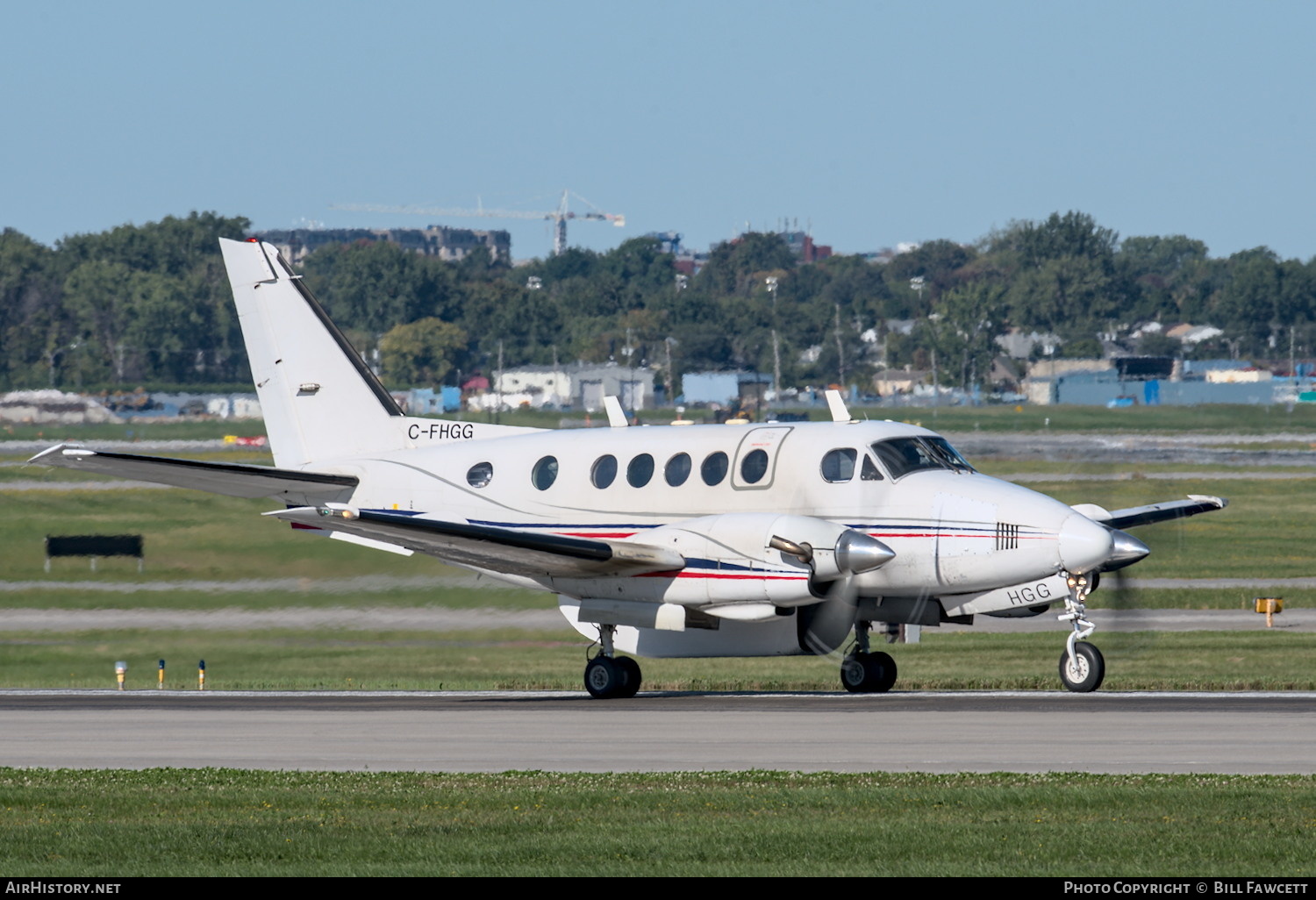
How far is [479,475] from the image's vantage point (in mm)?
26344

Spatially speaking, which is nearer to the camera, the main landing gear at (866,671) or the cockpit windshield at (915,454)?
the cockpit windshield at (915,454)

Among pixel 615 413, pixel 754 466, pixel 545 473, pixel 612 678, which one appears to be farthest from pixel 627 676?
pixel 615 413

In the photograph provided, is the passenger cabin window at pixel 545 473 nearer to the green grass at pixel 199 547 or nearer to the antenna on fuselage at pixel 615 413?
the antenna on fuselage at pixel 615 413

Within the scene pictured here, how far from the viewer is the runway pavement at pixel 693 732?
17156 millimetres

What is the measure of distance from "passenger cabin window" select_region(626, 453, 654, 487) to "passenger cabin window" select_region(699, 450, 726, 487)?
817 millimetres

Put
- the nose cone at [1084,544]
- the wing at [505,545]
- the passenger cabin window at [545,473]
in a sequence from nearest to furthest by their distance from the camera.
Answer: the nose cone at [1084,544] → the wing at [505,545] → the passenger cabin window at [545,473]

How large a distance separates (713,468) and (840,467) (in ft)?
6.02

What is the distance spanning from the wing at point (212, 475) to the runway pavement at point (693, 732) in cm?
318

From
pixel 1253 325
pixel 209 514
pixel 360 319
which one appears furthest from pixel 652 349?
pixel 209 514

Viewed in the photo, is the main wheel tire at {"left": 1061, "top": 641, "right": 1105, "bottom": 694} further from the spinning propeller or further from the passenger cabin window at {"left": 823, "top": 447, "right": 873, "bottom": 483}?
the passenger cabin window at {"left": 823, "top": 447, "right": 873, "bottom": 483}

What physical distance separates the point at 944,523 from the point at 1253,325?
144307 mm

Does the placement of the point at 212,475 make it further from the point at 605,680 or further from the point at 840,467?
the point at 840,467

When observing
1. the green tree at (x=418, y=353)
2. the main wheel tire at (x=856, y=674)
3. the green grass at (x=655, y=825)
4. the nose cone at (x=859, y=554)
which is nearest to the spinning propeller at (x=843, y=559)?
the nose cone at (x=859, y=554)
